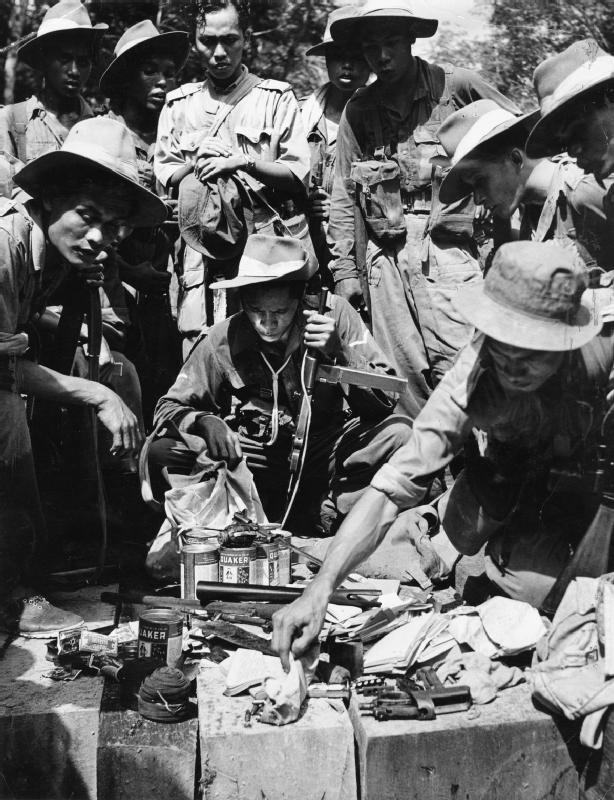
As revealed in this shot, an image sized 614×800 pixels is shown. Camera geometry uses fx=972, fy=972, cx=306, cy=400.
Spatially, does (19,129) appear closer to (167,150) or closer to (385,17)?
(167,150)

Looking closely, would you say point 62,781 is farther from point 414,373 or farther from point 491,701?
point 414,373

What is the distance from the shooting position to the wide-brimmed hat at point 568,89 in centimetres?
412

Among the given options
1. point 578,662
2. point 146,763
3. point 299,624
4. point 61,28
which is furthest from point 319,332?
point 61,28

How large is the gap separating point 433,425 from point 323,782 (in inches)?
48.3

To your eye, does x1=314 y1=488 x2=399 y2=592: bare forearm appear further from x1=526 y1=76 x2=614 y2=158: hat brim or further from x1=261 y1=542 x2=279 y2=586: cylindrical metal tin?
x1=526 y1=76 x2=614 y2=158: hat brim

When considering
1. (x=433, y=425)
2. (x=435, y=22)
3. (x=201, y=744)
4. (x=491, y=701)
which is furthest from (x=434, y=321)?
(x=201, y=744)

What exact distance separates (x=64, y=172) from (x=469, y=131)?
6.75 ft

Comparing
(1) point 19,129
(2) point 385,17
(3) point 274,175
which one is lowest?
(3) point 274,175

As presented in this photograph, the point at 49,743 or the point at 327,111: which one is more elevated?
the point at 327,111

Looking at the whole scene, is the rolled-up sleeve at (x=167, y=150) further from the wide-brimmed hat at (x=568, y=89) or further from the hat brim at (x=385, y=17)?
the wide-brimmed hat at (x=568, y=89)

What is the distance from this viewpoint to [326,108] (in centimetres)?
656

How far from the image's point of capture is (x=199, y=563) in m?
3.98

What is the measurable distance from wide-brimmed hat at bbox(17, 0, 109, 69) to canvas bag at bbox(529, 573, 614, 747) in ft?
14.8

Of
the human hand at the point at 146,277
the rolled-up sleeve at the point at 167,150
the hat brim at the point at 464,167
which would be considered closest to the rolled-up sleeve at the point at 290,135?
the rolled-up sleeve at the point at 167,150
